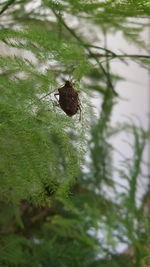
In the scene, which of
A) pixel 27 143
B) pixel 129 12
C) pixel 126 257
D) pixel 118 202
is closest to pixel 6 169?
pixel 27 143

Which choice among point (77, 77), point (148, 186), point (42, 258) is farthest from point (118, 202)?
point (77, 77)

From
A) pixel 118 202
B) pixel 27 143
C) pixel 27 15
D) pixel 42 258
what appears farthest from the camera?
pixel 118 202

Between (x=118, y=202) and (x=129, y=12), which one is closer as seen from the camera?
(x=129, y=12)

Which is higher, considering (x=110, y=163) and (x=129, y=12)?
(x=129, y=12)

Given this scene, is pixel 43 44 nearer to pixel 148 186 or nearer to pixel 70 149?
pixel 70 149

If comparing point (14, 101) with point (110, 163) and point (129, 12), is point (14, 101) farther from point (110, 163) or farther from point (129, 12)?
point (110, 163)

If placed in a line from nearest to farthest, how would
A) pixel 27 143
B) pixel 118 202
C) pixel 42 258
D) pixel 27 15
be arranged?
pixel 27 143
pixel 42 258
pixel 27 15
pixel 118 202
